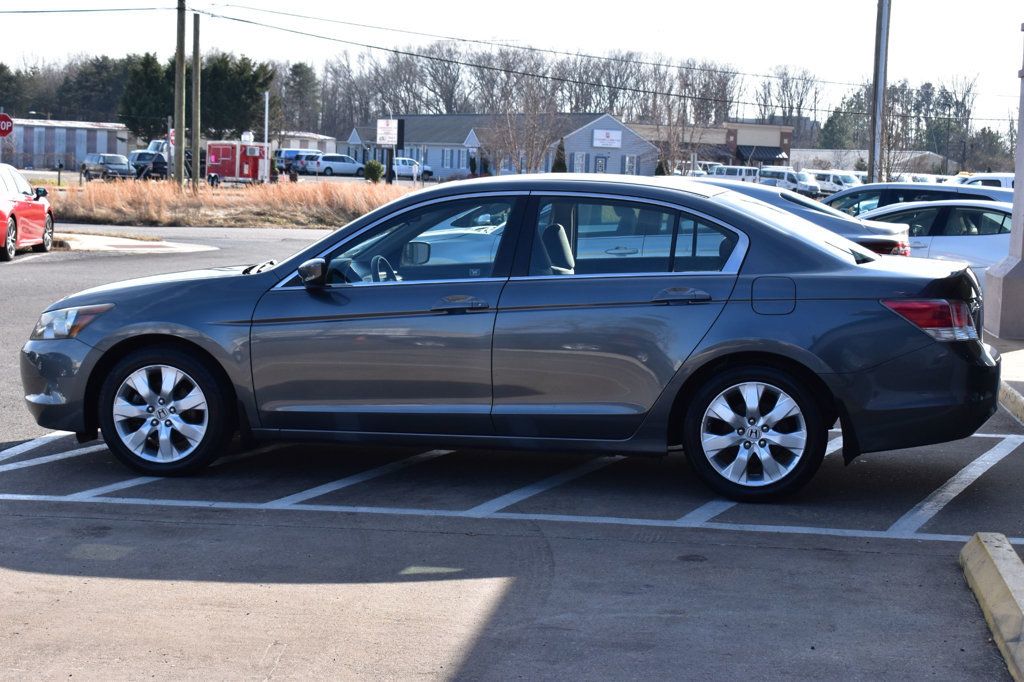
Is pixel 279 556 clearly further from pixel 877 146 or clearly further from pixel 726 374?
pixel 877 146

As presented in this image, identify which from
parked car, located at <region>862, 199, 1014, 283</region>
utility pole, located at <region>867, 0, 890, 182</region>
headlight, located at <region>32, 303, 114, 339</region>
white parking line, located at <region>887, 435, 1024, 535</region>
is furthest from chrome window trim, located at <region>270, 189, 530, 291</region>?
utility pole, located at <region>867, 0, 890, 182</region>

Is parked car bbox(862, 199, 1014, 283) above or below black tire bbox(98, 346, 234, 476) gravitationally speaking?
above

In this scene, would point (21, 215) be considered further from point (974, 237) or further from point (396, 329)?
point (396, 329)

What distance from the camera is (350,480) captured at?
729cm

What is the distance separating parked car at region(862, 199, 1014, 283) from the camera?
1567 centimetres

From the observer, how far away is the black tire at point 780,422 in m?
6.55

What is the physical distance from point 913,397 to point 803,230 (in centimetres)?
108

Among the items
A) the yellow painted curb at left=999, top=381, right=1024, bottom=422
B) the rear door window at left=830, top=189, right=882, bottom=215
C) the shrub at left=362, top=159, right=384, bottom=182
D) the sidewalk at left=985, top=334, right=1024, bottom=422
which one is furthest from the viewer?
the shrub at left=362, top=159, right=384, bottom=182

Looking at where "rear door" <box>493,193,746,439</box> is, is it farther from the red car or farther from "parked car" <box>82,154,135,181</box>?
"parked car" <box>82,154,135,181</box>

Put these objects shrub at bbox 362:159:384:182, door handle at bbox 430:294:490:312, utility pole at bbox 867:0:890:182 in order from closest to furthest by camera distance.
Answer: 1. door handle at bbox 430:294:490:312
2. utility pole at bbox 867:0:890:182
3. shrub at bbox 362:159:384:182

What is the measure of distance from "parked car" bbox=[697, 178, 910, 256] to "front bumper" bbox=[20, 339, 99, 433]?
641 cm

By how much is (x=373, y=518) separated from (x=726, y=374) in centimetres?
192

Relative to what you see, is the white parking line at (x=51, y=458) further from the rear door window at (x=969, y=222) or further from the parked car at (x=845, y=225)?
the rear door window at (x=969, y=222)

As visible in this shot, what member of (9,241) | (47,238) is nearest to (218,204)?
(47,238)
